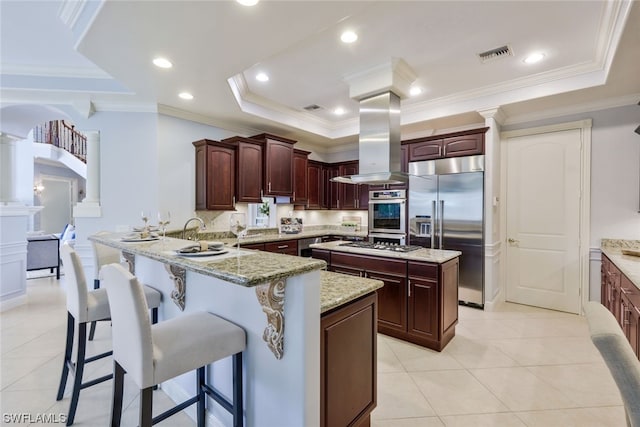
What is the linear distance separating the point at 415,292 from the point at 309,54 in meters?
2.61

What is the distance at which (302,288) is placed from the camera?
4.04ft

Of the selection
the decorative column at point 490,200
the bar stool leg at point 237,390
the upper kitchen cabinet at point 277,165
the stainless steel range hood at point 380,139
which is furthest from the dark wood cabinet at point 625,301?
the upper kitchen cabinet at point 277,165

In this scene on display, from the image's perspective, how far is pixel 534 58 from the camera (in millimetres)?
3172

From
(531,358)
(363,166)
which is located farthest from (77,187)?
(531,358)

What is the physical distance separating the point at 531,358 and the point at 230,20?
12.4 feet

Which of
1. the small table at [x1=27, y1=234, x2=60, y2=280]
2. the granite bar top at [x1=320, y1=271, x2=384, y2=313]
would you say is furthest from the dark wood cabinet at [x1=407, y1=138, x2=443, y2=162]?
the small table at [x1=27, y1=234, x2=60, y2=280]

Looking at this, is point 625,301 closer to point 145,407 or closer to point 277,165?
point 145,407

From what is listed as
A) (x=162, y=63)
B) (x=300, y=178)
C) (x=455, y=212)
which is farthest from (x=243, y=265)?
(x=300, y=178)

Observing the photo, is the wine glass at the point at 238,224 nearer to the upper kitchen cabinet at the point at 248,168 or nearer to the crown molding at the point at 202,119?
the upper kitchen cabinet at the point at 248,168

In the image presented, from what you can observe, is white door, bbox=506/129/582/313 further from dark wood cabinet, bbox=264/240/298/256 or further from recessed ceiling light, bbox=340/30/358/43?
dark wood cabinet, bbox=264/240/298/256

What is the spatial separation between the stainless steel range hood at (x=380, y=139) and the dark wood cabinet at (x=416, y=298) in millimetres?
962

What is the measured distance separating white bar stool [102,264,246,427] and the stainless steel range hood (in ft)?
8.06

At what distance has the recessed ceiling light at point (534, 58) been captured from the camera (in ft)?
10.2

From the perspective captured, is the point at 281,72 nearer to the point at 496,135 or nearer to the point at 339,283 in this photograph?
the point at 339,283
